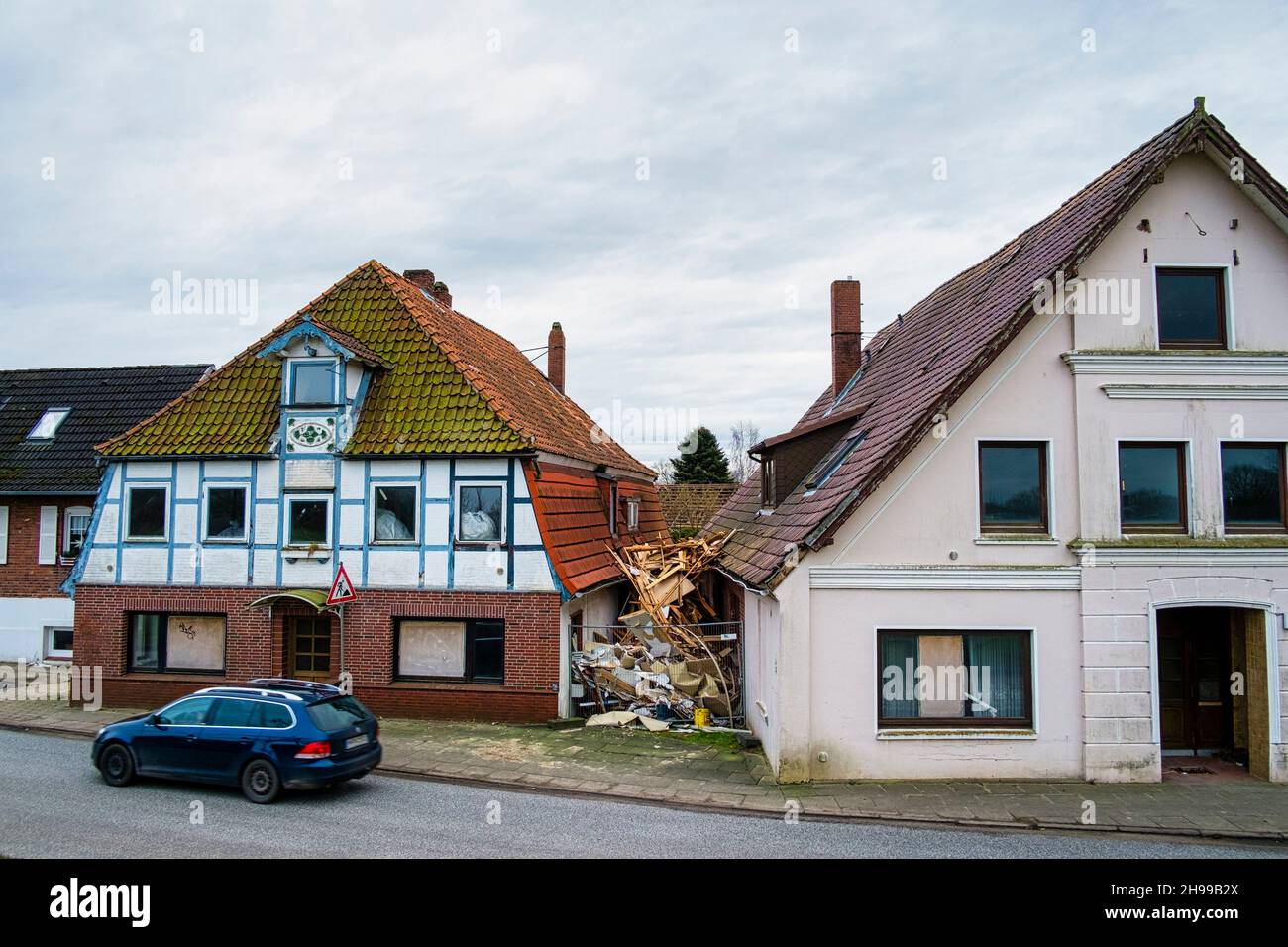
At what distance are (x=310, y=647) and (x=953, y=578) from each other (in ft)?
42.2

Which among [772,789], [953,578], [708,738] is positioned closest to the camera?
[772,789]

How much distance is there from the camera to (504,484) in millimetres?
16859

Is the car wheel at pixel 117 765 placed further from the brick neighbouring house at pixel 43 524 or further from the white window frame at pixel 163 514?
the brick neighbouring house at pixel 43 524

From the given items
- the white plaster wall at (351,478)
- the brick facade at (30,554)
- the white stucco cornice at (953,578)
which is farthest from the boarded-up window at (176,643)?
the white stucco cornice at (953,578)

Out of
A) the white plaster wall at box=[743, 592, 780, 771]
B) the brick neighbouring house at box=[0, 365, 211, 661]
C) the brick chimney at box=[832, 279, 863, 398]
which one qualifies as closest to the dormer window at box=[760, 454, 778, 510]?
the white plaster wall at box=[743, 592, 780, 771]

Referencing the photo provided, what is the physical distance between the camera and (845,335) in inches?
857

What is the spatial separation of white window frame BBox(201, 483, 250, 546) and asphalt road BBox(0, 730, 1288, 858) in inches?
246

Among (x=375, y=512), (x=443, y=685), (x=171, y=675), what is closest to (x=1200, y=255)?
(x=443, y=685)

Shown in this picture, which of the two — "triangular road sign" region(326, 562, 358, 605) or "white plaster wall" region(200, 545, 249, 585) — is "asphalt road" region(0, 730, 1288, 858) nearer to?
"triangular road sign" region(326, 562, 358, 605)

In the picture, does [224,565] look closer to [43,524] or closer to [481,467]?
[481,467]

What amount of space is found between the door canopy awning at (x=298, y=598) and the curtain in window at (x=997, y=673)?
12.0 meters

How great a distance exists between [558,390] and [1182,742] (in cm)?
1942

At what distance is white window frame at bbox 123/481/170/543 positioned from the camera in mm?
18109

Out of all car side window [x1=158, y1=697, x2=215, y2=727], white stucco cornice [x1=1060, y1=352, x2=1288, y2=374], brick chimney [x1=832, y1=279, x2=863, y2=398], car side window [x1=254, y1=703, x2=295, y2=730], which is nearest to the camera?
car side window [x1=254, y1=703, x2=295, y2=730]
